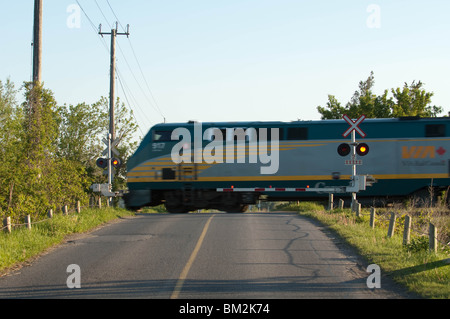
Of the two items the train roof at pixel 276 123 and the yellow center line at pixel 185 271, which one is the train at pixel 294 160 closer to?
the train roof at pixel 276 123

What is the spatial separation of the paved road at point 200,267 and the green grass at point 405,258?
57 centimetres

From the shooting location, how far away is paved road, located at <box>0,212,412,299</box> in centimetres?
1273

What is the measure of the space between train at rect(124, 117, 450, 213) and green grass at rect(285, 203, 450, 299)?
1670mm

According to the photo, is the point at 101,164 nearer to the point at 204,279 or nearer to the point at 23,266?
the point at 204,279

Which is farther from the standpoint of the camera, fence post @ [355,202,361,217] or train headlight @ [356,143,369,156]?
fence post @ [355,202,361,217]

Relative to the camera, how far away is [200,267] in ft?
51.6

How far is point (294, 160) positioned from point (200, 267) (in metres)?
4.03

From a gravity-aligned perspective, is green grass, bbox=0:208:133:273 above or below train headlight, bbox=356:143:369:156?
below

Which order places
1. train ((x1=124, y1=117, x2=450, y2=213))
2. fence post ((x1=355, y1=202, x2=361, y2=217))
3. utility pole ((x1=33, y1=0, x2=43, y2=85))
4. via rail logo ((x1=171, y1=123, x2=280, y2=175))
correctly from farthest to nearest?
fence post ((x1=355, y1=202, x2=361, y2=217)) < utility pole ((x1=33, y1=0, x2=43, y2=85)) < train ((x1=124, y1=117, x2=450, y2=213)) < via rail logo ((x1=171, y1=123, x2=280, y2=175))

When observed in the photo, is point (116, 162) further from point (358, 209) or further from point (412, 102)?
point (412, 102)

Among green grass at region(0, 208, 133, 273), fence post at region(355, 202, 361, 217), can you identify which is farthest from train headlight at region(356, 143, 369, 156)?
fence post at region(355, 202, 361, 217)

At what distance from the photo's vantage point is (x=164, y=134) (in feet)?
58.1

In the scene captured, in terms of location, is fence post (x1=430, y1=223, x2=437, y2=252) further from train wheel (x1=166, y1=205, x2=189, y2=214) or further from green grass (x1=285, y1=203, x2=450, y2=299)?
train wheel (x1=166, y1=205, x2=189, y2=214)
